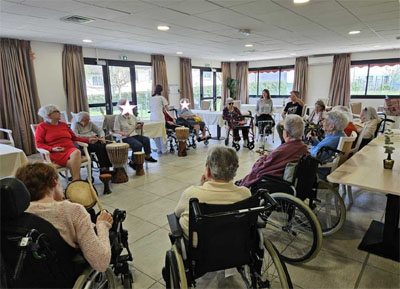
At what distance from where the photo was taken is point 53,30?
176 inches

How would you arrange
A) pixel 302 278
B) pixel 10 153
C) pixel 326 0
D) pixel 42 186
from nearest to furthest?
pixel 42 186 → pixel 302 278 → pixel 10 153 → pixel 326 0

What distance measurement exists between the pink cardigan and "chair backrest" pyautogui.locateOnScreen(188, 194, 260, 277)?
1.40 feet

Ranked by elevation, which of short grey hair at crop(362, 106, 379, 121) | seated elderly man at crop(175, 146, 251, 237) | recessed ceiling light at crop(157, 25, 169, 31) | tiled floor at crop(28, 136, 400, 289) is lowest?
tiled floor at crop(28, 136, 400, 289)

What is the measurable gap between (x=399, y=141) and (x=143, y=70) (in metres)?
6.72

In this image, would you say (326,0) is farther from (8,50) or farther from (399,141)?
(8,50)

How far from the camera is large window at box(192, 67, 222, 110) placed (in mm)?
10242

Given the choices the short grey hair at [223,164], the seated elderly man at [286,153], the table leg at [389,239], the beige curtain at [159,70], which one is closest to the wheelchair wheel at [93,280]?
the short grey hair at [223,164]

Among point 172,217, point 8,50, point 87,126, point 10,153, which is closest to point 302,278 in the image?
point 172,217

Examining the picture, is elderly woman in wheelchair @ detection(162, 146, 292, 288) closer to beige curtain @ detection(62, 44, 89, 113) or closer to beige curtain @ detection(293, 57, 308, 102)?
beige curtain @ detection(62, 44, 89, 113)

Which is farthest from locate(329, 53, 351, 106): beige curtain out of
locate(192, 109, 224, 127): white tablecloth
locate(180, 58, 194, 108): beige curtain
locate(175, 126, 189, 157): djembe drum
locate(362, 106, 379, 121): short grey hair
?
locate(175, 126, 189, 157): djembe drum

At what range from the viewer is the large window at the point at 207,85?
10242 millimetres

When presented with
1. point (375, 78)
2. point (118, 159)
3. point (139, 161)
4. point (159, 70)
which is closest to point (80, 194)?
point (118, 159)

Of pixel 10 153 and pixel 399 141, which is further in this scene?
pixel 399 141

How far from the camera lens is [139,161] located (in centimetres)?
412
